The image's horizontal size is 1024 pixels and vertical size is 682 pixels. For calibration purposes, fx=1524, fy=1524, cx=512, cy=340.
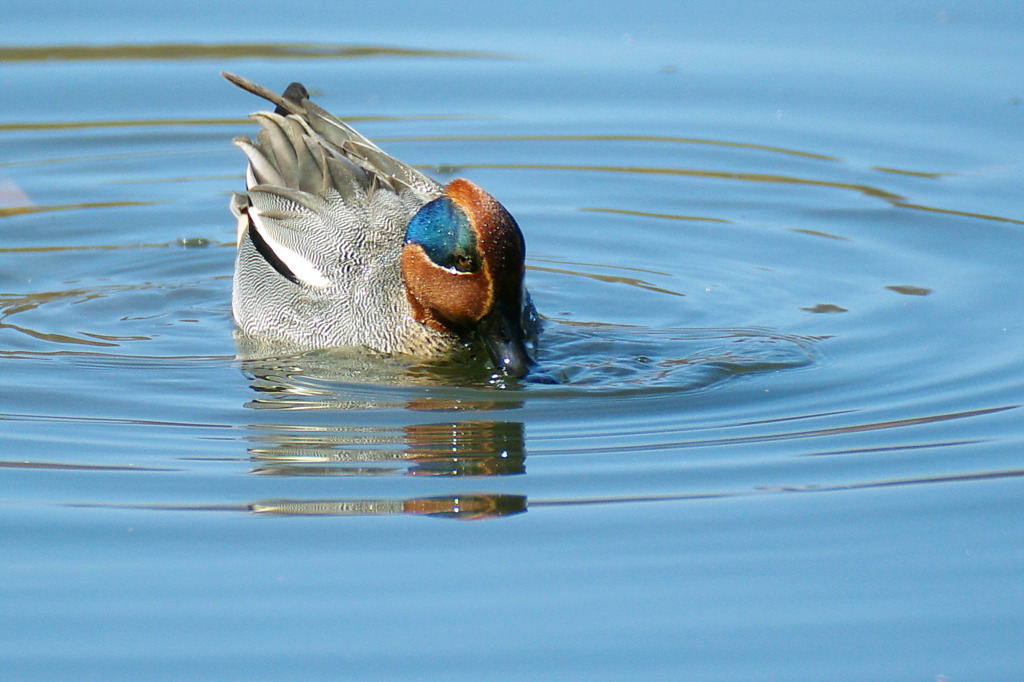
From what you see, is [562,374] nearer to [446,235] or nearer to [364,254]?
[446,235]

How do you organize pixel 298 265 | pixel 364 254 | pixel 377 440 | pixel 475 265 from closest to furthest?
pixel 377 440, pixel 475 265, pixel 364 254, pixel 298 265

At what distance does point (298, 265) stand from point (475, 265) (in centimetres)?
134

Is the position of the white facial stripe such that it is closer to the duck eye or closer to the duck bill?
the duck eye

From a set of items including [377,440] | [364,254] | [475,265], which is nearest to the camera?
[377,440]

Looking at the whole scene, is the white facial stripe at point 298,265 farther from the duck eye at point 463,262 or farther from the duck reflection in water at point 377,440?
the duck eye at point 463,262

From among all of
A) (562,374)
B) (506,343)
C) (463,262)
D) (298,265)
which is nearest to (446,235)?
(463,262)

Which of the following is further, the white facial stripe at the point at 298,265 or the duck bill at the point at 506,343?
the white facial stripe at the point at 298,265

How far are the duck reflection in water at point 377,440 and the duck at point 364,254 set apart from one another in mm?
385

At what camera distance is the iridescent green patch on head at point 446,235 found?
6801 mm

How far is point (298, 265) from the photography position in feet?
25.6

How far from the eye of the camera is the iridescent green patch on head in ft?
22.3

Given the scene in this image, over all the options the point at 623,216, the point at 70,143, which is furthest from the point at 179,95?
the point at 623,216

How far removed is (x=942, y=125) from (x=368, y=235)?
461 cm

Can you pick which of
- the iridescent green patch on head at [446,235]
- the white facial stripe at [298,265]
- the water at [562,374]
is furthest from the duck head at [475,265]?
the white facial stripe at [298,265]
